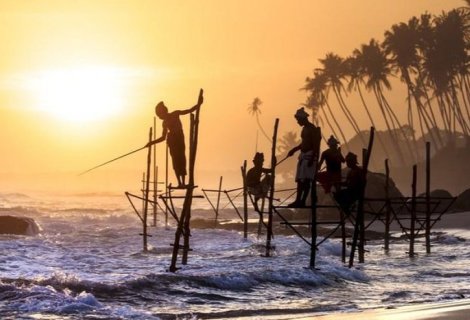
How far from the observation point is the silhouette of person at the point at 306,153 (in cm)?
1809

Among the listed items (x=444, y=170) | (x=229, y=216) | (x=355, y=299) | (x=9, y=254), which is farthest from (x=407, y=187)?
(x=355, y=299)

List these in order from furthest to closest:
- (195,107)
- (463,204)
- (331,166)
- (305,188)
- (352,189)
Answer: (463,204) < (352,189) < (331,166) < (195,107) < (305,188)

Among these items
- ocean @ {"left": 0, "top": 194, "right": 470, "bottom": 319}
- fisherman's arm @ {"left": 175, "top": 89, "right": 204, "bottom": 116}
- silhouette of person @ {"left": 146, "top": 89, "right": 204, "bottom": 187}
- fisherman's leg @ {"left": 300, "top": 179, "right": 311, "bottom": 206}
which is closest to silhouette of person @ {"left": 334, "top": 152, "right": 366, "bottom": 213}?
ocean @ {"left": 0, "top": 194, "right": 470, "bottom": 319}

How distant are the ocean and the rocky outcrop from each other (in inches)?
302

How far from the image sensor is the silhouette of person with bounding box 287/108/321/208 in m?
18.1

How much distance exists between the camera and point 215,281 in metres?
17.9

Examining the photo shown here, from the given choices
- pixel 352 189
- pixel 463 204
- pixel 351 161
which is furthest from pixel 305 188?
pixel 463 204

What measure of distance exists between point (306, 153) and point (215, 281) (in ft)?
11.4

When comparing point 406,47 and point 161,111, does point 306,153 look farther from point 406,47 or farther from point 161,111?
point 406,47

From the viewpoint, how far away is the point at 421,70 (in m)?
83.6

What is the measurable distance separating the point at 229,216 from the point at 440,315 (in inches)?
2117

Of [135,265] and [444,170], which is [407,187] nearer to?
[444,170]

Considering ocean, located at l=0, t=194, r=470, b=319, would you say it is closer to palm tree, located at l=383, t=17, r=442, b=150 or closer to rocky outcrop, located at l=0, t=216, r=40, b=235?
rocky outcrop, located at l=0, t=216, r=40, b=235

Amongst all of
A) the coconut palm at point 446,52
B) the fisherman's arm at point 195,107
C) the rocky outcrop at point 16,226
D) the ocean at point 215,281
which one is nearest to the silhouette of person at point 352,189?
the ocean at point 215,281
